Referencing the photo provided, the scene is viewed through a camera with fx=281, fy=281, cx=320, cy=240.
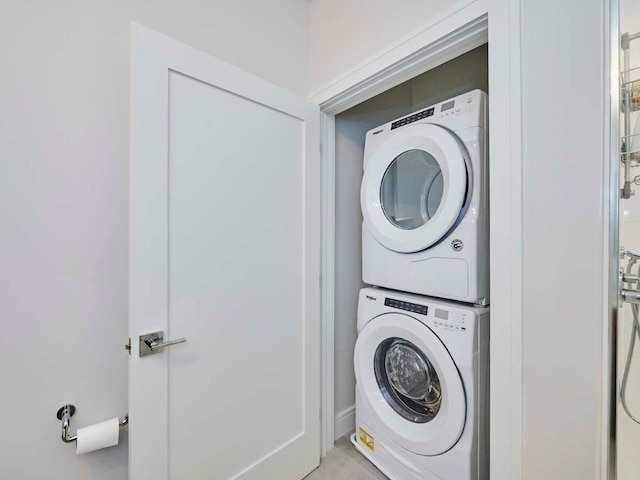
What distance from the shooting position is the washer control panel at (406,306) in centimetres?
122

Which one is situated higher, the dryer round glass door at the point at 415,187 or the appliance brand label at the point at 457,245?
the dryer round glass door at the point at 415,187

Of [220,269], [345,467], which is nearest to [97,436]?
[220,269]

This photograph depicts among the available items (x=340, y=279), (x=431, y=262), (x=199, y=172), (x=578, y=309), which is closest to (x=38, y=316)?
(x=199, y=172)

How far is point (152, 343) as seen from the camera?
917 millimetres

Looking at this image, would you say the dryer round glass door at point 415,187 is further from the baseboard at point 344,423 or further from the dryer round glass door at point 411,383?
the baseboard at point 344,423

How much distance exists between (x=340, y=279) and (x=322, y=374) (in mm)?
542

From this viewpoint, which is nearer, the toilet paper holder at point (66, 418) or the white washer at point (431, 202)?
the toilet paper holder at point (66, 418)

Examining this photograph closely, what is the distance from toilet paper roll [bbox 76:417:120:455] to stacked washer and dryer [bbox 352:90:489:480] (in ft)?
3.36

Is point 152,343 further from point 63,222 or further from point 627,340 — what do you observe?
point 627,340

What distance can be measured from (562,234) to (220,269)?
1.12 m

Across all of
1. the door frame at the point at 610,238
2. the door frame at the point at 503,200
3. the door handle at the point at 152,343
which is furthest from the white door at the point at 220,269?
the door frame at the point at 610,238

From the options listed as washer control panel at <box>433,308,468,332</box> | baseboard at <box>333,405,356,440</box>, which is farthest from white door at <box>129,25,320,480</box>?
washer control panel at <box>433,308,468,332</box>

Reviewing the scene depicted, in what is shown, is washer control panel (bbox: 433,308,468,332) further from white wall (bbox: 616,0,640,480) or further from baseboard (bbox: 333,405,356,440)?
baseboard (bbox: 333,405,356,440)

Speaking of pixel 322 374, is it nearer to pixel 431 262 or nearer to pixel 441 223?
pixel 431 262
